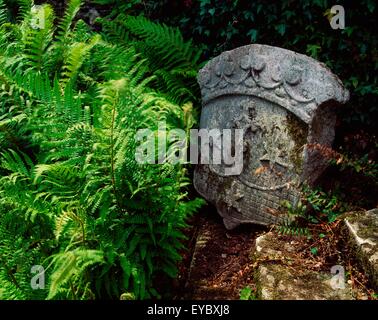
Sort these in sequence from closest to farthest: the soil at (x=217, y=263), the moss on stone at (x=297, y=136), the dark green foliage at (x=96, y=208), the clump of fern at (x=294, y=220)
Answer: the dark green foliage at (x=96, y=208) < the soil at (x=217, y=263) < the clump of fern at (x=294, y=220) < the moss on stone at (x=297, y=136)

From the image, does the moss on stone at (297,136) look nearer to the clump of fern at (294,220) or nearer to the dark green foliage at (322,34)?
the clump of fern at (294,220)

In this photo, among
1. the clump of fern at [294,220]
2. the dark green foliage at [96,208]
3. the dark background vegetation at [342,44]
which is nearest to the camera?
the dark green foliage at [96,208]

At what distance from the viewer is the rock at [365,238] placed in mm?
2863

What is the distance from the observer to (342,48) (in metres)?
3.76

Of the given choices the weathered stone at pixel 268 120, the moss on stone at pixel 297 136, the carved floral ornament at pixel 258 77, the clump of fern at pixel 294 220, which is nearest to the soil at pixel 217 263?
the weathered stone at pixel 268 120

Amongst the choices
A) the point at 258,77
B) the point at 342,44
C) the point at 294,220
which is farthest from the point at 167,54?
the point at 294,220

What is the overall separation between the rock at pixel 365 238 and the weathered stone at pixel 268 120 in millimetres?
426

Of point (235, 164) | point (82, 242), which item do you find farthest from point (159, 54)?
point (82, 242)

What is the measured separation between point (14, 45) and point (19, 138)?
98 cm

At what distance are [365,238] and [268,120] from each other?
1.02m

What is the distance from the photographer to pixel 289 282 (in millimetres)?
2934

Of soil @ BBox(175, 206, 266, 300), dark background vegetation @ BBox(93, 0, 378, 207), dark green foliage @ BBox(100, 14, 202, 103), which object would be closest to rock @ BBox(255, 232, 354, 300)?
soil @ BBox(175, 206, 266, 300)

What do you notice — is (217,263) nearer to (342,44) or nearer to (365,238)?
(365,238)

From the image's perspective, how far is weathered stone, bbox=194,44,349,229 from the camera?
3.33m
